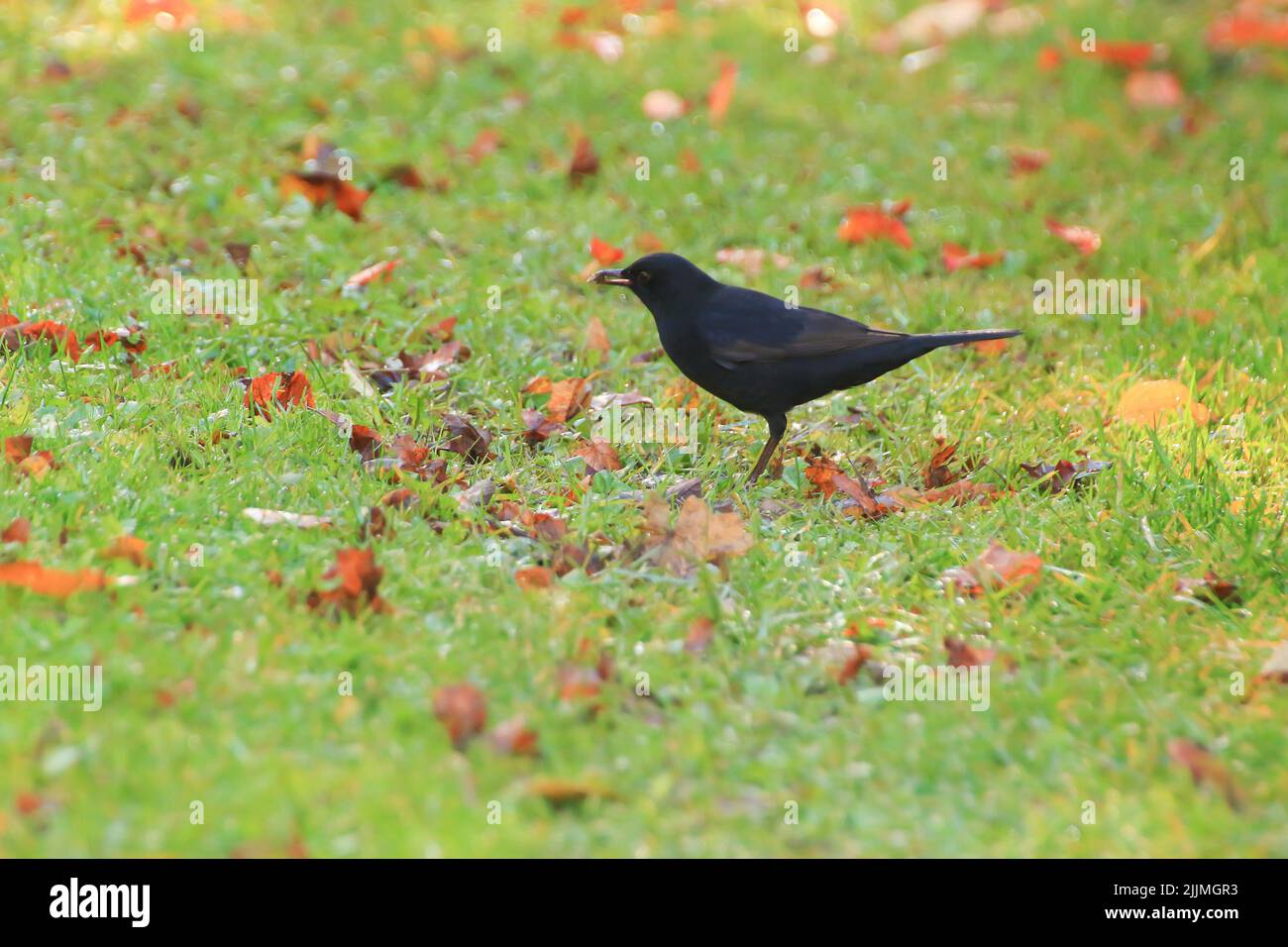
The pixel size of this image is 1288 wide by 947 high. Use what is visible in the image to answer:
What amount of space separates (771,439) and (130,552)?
2072 mm

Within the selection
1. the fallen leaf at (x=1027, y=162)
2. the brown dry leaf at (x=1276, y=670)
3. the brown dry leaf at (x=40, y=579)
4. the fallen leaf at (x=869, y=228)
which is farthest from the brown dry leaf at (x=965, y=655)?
the fallen leaf at (x=1027, y=162)

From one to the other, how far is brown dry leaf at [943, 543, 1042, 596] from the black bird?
33.2 inches

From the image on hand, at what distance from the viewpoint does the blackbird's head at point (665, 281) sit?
486 centimetres

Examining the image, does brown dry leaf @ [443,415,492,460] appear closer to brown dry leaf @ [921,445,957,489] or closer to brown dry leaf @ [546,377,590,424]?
brown dry leaf @ [546,377,590,424]

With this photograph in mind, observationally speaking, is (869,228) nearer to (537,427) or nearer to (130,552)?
(537,427)

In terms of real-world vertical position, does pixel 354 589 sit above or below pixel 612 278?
below

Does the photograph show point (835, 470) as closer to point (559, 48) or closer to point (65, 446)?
point (65, 446)

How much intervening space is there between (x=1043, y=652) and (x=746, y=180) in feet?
13.4

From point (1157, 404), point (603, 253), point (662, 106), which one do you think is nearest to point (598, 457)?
point (603, 253)

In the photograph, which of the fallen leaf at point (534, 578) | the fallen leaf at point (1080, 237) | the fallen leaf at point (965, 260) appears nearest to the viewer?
the fallen leaf at point (534, 578)

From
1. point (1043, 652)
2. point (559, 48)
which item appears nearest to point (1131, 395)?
point (1043, 652)

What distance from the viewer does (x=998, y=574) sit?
154 inches

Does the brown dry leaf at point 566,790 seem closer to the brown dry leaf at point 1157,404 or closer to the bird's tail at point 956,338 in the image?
the bird's tail at point 956,338

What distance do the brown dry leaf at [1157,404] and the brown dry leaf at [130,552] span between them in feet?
10.8
